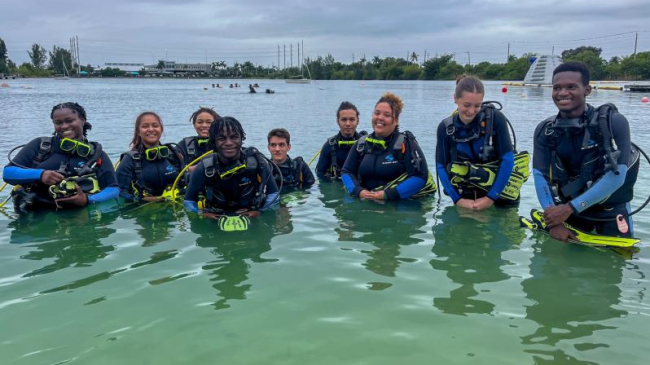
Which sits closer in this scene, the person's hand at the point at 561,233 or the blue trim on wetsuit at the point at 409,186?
the person's hand at the point at 561,233

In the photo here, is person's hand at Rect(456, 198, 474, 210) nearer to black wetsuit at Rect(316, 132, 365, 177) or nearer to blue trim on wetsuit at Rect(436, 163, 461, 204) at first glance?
blue trim on wetsuit at Rect(436, 163, 461, 204)

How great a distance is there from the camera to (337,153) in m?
7.97

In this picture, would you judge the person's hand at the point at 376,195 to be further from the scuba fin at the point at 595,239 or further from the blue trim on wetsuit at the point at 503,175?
the scuba fin at the point at 595,239

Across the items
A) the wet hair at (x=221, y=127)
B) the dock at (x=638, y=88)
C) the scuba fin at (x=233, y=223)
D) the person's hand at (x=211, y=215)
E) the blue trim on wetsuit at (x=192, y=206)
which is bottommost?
the scuba fin at (x=233, y=223)

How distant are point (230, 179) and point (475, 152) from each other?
2.97 m

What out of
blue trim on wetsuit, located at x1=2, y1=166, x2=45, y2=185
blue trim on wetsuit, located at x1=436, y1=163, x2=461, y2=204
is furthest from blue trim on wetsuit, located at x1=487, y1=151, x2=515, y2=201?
blue trim on wetsuit, located at x1=2, y1=166, x2=45, y2=185

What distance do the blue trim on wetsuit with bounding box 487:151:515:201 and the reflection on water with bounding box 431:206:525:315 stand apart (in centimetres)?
30

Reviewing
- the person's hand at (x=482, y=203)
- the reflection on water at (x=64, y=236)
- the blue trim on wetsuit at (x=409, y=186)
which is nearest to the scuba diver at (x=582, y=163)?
the person's hand at (x=482, y=203)

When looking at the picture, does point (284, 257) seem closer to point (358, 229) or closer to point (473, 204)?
point (358, 229)

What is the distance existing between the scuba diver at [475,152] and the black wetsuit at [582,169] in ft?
3.26

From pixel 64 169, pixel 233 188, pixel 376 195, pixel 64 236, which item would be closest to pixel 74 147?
pixel 64 169

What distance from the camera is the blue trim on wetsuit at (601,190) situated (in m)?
4.25

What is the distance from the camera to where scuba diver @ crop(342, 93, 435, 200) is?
21.1ft

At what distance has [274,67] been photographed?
154125mm
